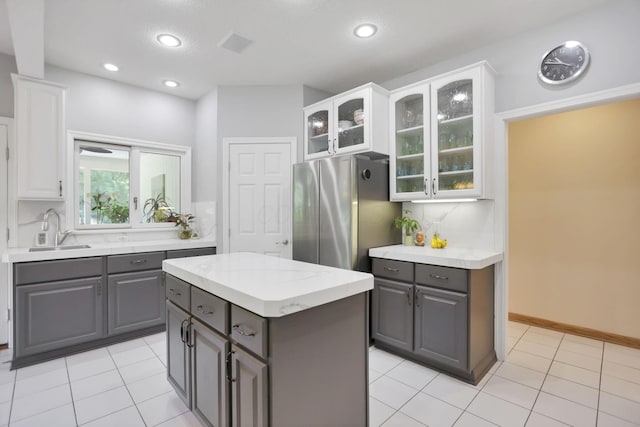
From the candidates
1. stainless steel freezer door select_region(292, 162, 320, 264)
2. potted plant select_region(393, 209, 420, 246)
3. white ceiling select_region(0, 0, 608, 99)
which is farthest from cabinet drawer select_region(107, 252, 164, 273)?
potted plant select_region(393, 209, 420, 246)

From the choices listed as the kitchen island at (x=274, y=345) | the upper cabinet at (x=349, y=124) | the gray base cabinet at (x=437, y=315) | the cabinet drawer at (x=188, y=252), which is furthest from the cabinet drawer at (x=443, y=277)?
the cabinet drawer at (x=188, y=252)

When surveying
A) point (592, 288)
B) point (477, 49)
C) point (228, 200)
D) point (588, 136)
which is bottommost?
point (592, 288)

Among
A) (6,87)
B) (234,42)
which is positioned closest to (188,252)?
(234,42)

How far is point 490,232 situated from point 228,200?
270 centimetres

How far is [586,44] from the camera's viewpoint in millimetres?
2291

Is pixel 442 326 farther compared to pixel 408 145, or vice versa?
pixel 408 145

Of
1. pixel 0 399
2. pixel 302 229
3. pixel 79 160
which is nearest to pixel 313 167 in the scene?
pixel 302 229

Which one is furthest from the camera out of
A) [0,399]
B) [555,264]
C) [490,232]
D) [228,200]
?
[228,200]

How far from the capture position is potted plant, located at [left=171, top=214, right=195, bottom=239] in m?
3.75

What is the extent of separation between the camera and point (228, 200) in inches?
144

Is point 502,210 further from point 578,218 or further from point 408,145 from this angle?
point 578,218

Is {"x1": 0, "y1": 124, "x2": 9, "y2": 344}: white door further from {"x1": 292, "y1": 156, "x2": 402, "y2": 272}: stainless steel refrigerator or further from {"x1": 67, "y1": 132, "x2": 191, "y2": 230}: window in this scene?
{"x1": 292, "y1": 156, "x2": 402, "y2": 272}: stainless steel refrigerator

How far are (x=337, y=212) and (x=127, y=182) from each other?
255 cm

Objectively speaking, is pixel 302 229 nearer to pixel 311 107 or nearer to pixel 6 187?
pixel 311 107
